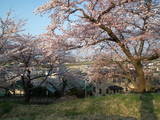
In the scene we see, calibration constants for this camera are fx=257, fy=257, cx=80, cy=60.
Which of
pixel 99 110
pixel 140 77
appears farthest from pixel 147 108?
pixel 140 77

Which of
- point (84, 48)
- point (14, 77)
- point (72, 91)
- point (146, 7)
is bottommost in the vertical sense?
point (72, 91)

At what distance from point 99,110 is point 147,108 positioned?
174 centimetres

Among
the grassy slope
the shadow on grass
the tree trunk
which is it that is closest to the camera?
the shadow on grass

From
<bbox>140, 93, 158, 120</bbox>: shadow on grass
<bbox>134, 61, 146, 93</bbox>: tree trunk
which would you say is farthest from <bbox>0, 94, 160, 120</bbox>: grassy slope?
<bbox>134, 61, 146, 93</bbox>: tree trunk

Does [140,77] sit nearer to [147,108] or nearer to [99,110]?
[147,108]

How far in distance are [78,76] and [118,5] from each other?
11074 mm

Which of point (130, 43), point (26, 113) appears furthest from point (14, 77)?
point (130, 43)

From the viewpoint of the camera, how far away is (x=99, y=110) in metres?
9.61

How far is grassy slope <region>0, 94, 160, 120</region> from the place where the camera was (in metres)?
8.77

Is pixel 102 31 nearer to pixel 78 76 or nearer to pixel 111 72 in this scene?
pixel 111 72

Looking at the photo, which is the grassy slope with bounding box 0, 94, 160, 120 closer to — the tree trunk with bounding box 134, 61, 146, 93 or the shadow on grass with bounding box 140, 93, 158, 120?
the shadow on grass with bounding box 140, 93, 158, 120

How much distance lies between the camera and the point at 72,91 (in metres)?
23.4

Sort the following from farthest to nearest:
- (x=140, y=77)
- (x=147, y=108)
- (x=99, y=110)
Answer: (x=140, y=77) < (x=99, y=110) < (x=147, y=108)

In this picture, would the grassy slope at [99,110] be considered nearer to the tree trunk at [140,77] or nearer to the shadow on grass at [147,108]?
the shadow on grass at [147,108]
